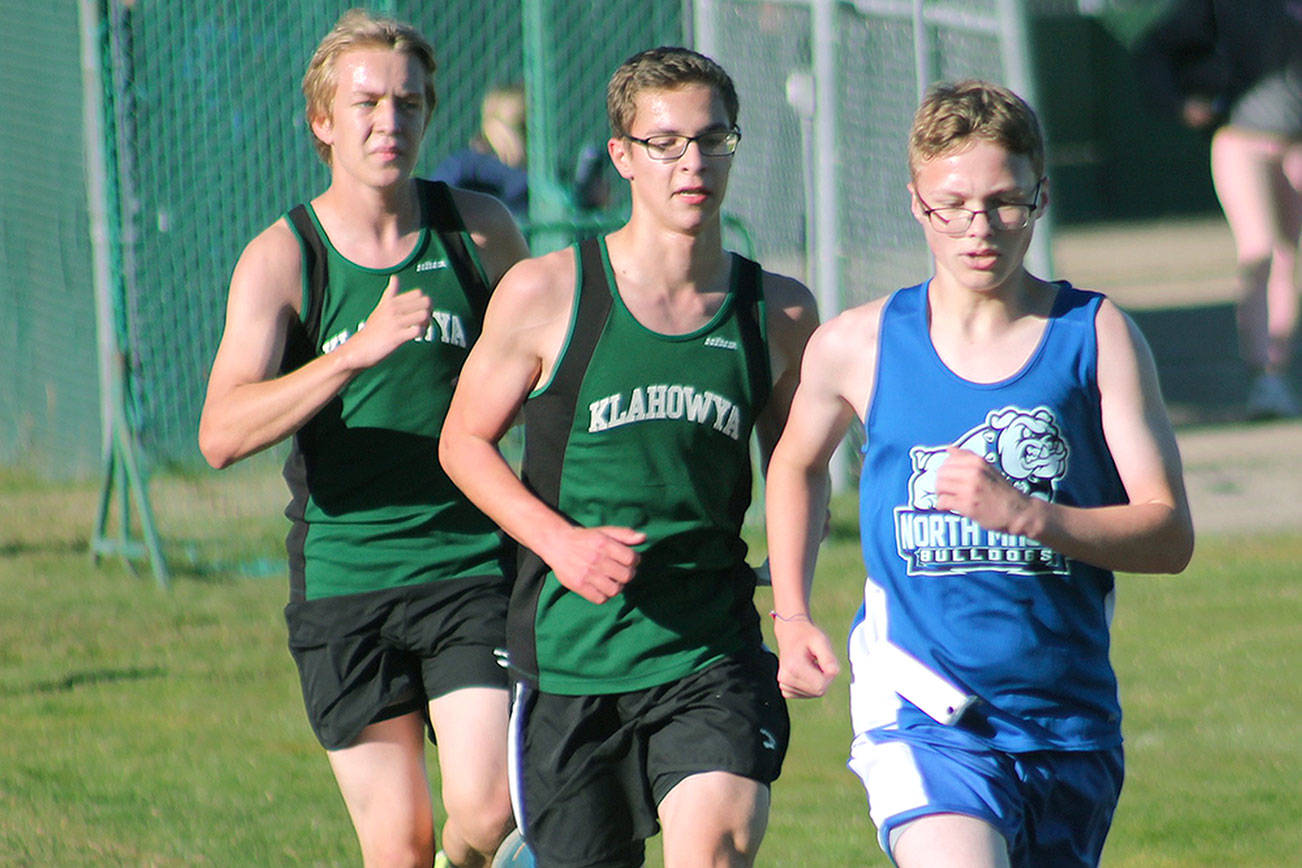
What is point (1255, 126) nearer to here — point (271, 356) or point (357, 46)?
point (357, 46)

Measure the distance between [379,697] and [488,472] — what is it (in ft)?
2.93

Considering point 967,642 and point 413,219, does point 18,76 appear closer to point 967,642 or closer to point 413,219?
point 413,219

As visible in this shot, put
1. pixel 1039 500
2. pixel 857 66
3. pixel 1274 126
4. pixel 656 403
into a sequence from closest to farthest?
Answer: pixel 1039 500
pixel 656 403
pixel 857 66
pixel 1274 126

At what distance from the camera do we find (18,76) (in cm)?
1203

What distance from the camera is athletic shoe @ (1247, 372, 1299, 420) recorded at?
11.2 meters

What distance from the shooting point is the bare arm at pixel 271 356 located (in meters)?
3.79

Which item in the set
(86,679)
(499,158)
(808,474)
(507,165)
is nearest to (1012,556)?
(808,474)

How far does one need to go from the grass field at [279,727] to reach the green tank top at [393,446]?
1287 mm

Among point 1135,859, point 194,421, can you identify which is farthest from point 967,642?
point 194,421

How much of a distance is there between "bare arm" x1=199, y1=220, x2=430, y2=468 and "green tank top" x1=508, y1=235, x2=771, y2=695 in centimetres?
36

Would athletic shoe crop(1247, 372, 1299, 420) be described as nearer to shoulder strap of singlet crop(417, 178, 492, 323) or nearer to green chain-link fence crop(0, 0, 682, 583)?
green chain-link fence crop(0, 0, 682, 583)

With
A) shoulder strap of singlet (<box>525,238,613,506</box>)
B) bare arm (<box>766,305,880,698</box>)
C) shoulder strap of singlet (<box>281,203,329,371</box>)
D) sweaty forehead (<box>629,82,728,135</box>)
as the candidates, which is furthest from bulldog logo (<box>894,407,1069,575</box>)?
shoulder strap of singlet (<box>281,203,329,371</box>)

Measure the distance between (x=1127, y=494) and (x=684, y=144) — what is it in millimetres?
1116

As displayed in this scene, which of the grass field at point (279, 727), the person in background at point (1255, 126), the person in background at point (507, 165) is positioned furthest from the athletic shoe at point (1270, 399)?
the person in background at point (507, 165)
